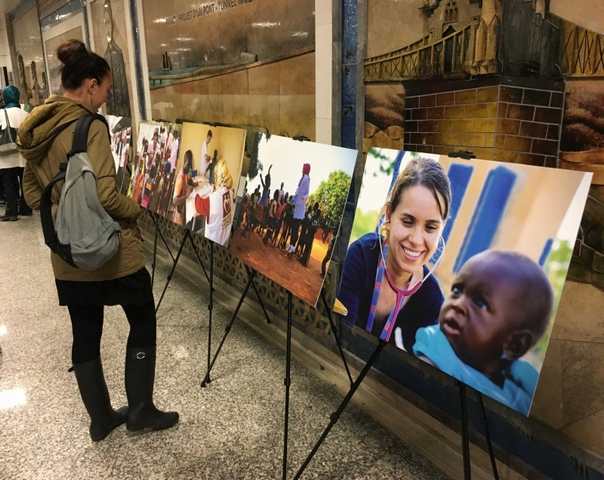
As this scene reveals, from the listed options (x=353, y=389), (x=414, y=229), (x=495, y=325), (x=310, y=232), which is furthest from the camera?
(x=310, y=232)

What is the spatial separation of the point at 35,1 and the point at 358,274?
7.93m

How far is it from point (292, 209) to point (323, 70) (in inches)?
31.6

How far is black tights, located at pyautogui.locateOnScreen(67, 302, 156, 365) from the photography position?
2.00 meters

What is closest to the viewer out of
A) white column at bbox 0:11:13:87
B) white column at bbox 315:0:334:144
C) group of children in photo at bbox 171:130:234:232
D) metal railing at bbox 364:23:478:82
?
metal railing at bbox 364:23:478:82

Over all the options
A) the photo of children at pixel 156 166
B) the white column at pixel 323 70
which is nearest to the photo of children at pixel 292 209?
the white column at pixel 323 70

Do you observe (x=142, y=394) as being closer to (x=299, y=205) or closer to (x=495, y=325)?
(x=299, y=205)

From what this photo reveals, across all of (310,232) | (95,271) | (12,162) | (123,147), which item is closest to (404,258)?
(310,232)

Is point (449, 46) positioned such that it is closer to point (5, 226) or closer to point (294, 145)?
point (294, 145)

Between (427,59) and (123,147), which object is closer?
(427,59)

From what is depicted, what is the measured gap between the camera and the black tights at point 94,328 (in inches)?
78.6

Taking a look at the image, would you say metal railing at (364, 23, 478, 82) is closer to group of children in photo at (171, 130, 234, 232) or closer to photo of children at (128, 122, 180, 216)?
group of children in photo at (171, 130, 234, 232)

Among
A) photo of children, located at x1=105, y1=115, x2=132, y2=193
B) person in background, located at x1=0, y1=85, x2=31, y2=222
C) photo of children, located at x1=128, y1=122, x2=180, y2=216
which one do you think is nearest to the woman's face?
photo of children, located at x1=128, y1=122, x2=180, y2=216

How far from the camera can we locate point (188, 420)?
2.29m

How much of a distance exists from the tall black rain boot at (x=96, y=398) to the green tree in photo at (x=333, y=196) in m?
1.08
